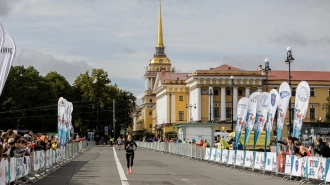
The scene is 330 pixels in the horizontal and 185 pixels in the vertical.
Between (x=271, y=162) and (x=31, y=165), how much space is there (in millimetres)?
10066

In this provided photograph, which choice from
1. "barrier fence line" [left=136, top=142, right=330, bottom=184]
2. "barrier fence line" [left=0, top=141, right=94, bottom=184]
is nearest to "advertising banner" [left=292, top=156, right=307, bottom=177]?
"barrier fence line" [left=136, top=142, right=330, bottom=184]

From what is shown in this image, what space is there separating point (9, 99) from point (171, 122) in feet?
187

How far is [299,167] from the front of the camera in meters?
26.0

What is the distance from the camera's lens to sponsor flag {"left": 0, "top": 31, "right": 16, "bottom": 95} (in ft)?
59.3

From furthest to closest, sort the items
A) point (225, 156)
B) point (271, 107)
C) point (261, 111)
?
point (225, 156), point (261, 111), point (271, 107)

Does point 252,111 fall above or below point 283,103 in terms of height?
below

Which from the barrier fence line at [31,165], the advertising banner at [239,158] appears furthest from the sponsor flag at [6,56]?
the advertising banner at [239,158]

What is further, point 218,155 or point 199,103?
point 199,103

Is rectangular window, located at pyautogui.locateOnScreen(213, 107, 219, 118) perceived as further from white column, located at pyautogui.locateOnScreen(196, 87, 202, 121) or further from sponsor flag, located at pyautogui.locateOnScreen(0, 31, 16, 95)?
sponsor flag, located at pyautogui.locateOnScreen(0, 31, 16, 95)

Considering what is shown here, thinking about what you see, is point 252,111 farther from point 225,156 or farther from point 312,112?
point 312,112

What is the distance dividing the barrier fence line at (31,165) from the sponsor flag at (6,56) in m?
2.39

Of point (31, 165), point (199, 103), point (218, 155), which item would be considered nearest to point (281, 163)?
point (31, 165)

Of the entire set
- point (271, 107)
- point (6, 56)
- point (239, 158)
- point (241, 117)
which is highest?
point (6, 56)

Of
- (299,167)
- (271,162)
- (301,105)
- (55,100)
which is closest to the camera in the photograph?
(299,167)
